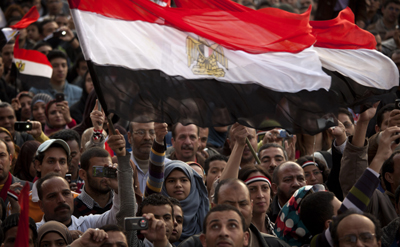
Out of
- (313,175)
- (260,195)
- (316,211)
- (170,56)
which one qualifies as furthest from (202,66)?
(313,175)

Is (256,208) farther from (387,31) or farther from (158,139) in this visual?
(387,31)

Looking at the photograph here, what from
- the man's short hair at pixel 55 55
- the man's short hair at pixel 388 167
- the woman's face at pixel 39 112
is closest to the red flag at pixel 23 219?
the man's short hair at pixel 388 167

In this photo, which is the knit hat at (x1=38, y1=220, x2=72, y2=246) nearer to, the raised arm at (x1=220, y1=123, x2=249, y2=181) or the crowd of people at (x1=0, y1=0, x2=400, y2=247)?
the crowd of people at (x1=0, y1=0, x2=400, y2=247)

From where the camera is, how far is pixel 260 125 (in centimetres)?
560

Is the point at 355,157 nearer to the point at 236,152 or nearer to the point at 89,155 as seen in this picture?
the point at 236,152

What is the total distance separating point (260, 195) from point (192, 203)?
0.76 metres

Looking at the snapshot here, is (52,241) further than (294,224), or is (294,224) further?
(294,224)

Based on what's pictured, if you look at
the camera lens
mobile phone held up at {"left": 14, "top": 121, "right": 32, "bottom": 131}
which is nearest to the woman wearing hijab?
the camera lens

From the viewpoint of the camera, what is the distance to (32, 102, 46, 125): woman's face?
983 cm

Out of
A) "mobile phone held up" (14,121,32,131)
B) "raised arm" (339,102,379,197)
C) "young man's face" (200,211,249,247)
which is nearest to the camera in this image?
"young man's face" (200,211,249,247)

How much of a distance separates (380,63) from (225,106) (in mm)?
1799

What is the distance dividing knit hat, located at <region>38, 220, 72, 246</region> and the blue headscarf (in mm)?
1405

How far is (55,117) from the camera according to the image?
30.8 feet

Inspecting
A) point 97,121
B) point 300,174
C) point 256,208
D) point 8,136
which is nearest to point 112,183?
point 97,121
